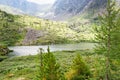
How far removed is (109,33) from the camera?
37250 millimetres

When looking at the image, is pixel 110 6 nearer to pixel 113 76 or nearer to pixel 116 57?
pixel 116 57

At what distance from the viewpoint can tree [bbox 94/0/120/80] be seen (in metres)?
37.2

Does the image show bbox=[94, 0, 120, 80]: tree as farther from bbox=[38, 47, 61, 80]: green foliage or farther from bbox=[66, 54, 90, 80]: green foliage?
bbox=[66, 54, 90, 80]: green foliage

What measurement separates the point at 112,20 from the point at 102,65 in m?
7.15

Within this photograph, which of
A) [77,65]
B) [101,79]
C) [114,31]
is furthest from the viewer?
[77,65]

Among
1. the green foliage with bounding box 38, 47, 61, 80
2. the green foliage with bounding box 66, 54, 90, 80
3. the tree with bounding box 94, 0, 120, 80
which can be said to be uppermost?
the tree with bounding box 94, 0, 120, 80

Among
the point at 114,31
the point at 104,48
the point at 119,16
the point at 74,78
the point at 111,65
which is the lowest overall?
the point at 74,78

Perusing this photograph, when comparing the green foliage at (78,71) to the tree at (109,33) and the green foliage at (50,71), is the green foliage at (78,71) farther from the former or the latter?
the tree at (109,33)

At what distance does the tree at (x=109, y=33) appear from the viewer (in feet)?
122

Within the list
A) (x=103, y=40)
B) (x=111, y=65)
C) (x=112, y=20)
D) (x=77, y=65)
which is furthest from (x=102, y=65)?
(x=77, y=65)

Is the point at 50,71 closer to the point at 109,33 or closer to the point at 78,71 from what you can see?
the point at 109,33

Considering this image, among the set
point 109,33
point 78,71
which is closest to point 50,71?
point 109,33

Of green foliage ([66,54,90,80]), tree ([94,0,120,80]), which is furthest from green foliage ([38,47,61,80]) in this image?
green foliage ([66,54,90,80])

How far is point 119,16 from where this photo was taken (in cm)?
3878
